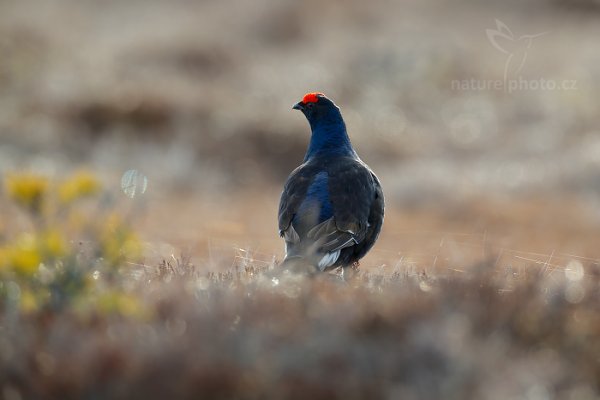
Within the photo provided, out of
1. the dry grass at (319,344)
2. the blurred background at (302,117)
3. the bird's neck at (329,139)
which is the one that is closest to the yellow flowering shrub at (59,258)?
the dry grass at (319,344)

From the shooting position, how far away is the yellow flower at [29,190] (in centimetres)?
452

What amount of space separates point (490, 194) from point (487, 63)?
1152 cm

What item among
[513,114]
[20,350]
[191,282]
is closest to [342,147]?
[191,282]

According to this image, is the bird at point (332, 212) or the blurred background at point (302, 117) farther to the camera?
the blurred background at point (302, 117)

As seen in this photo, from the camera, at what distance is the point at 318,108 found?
28.3 feet

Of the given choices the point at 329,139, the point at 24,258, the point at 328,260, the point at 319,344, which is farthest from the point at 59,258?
the point at 329,139

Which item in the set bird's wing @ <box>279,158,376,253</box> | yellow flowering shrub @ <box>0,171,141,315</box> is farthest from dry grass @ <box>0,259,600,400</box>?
bird's wing @ <box>279,158,376,253</box>

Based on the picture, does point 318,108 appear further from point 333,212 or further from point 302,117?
point 302,117

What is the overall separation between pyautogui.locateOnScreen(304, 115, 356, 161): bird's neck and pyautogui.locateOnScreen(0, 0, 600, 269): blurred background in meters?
1.40

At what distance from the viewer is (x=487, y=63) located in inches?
1109

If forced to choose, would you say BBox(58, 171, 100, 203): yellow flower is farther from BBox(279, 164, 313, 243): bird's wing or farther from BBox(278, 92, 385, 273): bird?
BBox(279, 164, 313, 243): bird's wing

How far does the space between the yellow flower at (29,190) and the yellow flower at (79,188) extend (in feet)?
0.32

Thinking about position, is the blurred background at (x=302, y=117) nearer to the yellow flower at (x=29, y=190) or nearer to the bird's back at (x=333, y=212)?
the bird's back at (x=333, y=212)

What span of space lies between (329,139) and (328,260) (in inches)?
60.5
